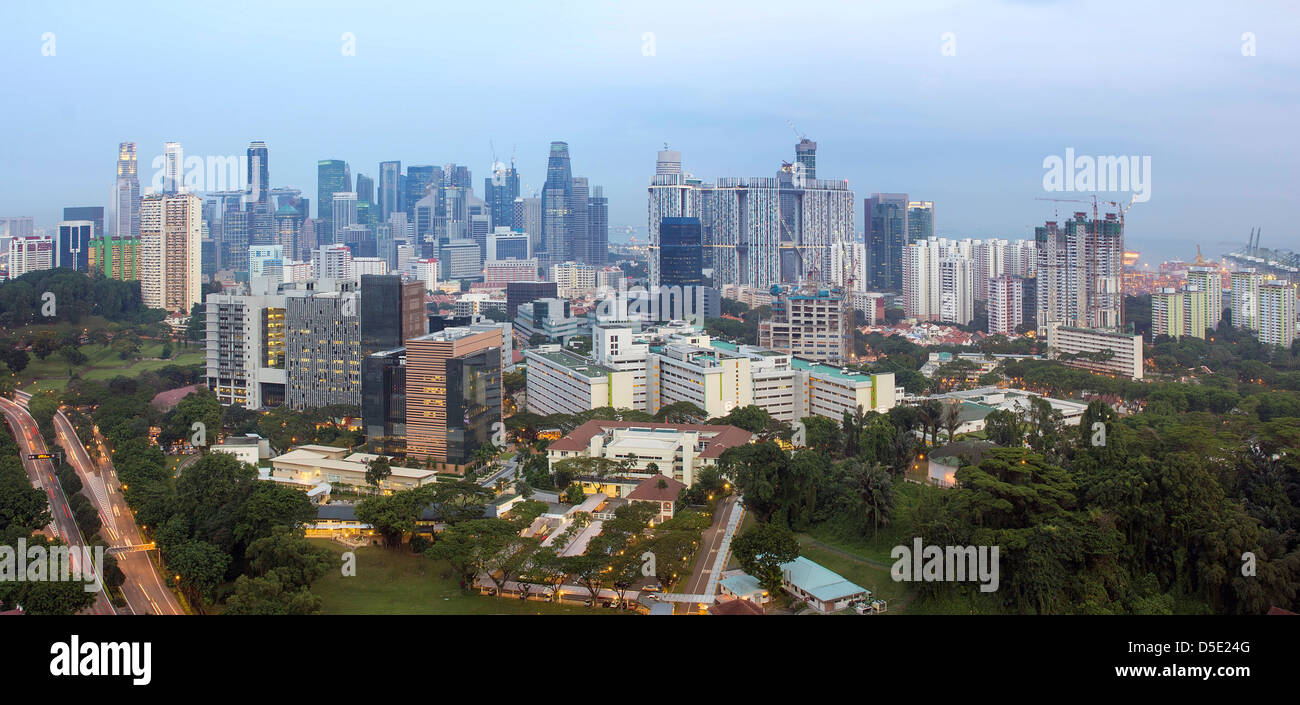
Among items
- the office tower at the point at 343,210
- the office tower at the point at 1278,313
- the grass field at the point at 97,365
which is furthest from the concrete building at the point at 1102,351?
the office tower at the point at 343,210

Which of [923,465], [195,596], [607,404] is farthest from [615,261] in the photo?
[195,596]

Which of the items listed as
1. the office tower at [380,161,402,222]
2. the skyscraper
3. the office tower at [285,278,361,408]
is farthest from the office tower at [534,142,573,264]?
the office tower at [285,278,361,408]

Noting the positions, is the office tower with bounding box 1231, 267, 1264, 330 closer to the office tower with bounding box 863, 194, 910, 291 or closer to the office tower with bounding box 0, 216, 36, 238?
the office tower with bounding box 863, 194, 910, 291

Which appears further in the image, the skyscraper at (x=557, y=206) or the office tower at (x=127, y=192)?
the skyscraper at (x=557, y=206)

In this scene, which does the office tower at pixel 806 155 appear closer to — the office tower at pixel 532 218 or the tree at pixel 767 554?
the office tower at pixel 532 218
